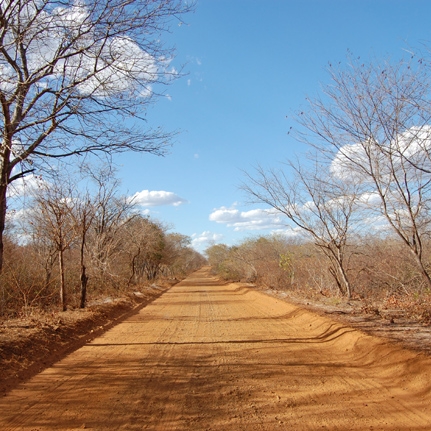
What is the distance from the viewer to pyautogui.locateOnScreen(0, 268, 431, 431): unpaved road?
416 cm

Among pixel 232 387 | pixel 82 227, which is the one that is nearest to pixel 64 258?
pixel 82 227

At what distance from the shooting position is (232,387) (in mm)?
5301

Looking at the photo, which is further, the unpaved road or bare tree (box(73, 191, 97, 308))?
bare tree (box(73, 191, 97, 308))

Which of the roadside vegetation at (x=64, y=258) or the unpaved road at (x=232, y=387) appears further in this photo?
the roadside vegetation at (x=64, y=258)

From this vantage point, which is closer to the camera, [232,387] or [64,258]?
[232,387]

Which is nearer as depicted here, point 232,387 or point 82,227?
point 232,387

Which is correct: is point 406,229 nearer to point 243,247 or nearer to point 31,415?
point 31,415

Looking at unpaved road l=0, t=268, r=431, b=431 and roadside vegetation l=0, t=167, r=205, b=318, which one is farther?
roadside vegetation l=0, t=167, r=205, b=318

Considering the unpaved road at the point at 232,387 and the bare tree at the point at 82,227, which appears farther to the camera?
the bare tree at the point at 82,227

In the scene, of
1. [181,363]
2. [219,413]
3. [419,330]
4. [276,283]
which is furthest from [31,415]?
[276,283]

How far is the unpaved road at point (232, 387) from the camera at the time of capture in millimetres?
4160

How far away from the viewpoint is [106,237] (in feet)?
75.0

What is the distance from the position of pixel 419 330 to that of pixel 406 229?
3.10m

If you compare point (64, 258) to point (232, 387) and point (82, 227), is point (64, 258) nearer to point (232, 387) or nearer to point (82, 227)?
point (82, 227)
